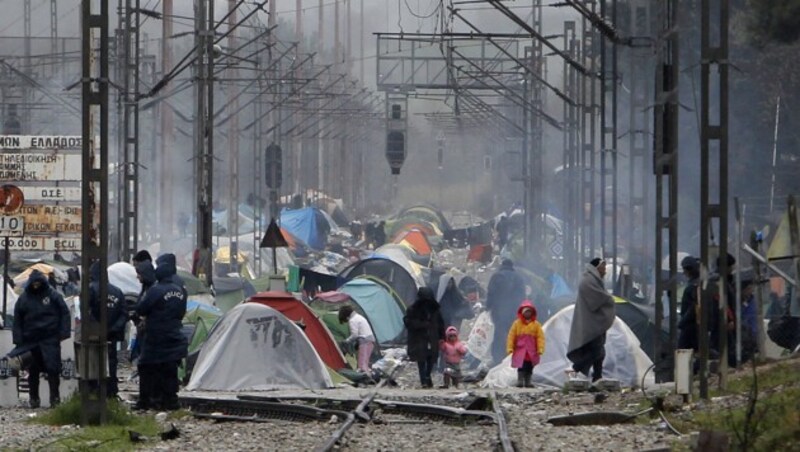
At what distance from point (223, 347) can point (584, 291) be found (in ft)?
15.9

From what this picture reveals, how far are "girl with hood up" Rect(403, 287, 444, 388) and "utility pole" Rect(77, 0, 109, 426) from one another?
8.54 m

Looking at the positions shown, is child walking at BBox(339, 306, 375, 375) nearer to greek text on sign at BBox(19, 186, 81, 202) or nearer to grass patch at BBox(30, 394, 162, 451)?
greek text on sign at BBox(19, 186, 81, 202)

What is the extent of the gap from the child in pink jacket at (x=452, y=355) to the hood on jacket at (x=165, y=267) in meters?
8.14

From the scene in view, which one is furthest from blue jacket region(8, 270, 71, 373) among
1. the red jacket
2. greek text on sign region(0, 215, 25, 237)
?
the red jacket

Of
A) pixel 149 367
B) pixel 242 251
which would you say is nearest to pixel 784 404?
pixel 149 367

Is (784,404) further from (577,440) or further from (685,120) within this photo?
(685,120)

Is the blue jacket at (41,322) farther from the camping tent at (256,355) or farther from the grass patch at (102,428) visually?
the camping tent at (256,355)

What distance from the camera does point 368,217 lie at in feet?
393

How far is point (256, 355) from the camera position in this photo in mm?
23500

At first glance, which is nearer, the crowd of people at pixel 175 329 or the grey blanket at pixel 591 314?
the crowd of people at pixel 175 329

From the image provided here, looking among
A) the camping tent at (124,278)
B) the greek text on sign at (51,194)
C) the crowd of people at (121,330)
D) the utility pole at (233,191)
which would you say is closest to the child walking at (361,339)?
the camping tent at (124,278)

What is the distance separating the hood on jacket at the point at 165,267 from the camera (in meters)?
18.5

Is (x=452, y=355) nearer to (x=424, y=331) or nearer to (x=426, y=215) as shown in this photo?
(x=424, y=331)

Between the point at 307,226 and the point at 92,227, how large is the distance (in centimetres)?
5868
